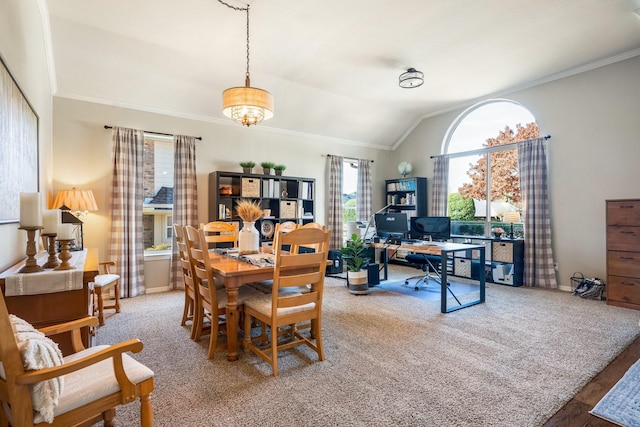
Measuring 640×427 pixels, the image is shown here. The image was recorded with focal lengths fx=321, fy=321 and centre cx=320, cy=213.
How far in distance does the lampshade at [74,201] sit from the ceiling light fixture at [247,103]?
6.47 ft

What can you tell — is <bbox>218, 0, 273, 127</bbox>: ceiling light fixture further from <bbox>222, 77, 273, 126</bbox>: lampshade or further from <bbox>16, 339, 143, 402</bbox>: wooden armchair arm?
<bbox>16, 339, 143, 402</bbox>: wooden armchair arm

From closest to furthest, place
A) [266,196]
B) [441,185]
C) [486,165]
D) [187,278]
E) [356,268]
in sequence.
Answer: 1. [187,278]
2. [356,268]
3. [266,196]
4. [486,165]
5. [441,185]

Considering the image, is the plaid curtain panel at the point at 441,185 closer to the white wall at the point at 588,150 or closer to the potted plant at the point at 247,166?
the white wall at the point at 588,150

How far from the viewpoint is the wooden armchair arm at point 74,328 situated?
1.43 m

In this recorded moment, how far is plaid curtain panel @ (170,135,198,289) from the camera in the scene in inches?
179

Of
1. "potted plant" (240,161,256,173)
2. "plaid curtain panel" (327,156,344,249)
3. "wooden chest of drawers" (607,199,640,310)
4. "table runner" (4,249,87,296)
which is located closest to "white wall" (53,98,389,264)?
"plaid curtain panel" (327,156,344,249)

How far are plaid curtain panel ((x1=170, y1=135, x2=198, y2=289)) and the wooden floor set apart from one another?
432 centimetres

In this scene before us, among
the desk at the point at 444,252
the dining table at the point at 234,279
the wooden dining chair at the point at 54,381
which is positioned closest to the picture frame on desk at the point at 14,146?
the wooden dining chair at the point at 54,381

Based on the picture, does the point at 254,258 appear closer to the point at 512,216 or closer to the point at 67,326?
the point at 67,326

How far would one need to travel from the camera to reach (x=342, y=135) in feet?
20.8

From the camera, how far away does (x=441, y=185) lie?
6.07 m

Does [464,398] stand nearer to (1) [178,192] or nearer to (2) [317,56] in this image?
(2) [317,56]

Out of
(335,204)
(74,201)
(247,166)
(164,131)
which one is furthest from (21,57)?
(335,204)

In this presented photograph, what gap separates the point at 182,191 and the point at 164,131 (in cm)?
90
